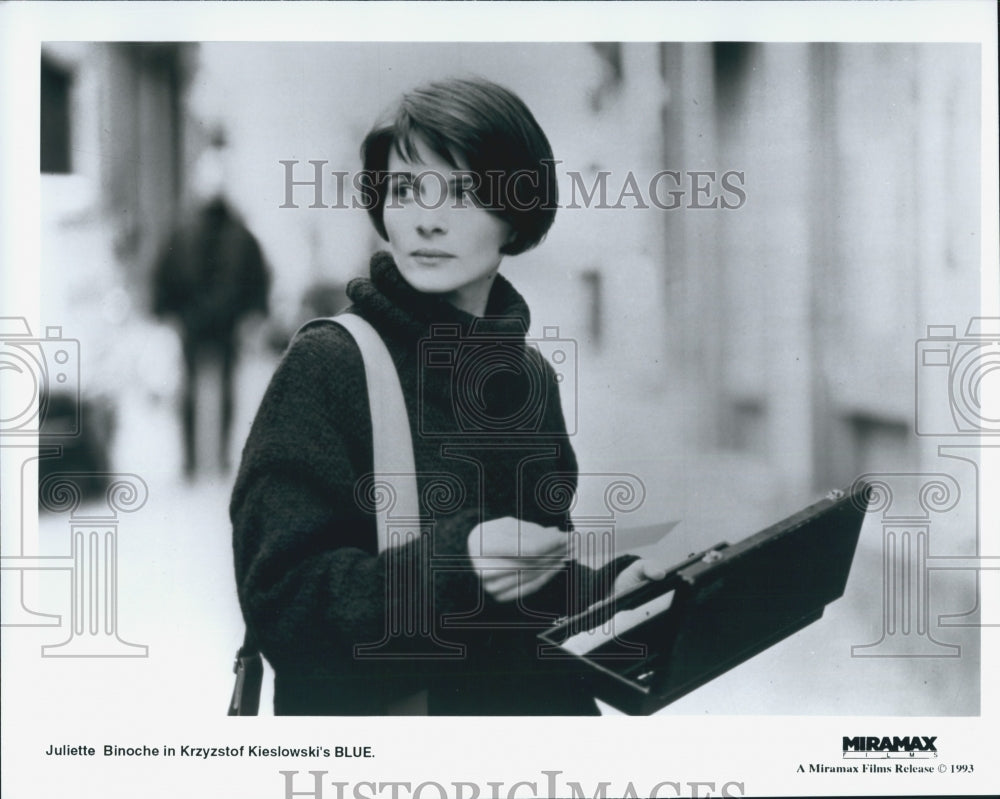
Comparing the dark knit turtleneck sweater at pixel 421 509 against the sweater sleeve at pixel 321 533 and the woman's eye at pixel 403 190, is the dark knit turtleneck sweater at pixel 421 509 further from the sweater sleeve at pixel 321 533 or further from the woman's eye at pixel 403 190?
the woman's eye at pixel 403 190

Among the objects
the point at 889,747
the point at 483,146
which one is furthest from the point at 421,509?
the point at 889,747

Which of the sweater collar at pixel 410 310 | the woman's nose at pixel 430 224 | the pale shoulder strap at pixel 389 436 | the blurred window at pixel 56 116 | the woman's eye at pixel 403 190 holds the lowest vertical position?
the pale shoulder strap at pixel 389 436

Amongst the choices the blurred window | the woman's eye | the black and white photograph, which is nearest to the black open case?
the black and white photograph

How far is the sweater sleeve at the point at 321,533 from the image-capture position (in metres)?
2.63

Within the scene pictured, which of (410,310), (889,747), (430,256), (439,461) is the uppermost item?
(430,256)

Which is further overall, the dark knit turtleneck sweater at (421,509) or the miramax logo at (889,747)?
the miramax logo at (889,747)

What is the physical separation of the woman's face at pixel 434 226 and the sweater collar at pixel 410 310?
27mm

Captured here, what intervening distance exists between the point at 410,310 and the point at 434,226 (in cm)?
24

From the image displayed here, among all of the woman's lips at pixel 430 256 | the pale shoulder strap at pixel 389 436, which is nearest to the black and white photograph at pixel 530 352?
the woman's lips at pixel 430 256

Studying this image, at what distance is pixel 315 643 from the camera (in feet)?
8.81

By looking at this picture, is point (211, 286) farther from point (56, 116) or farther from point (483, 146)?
point (483, 146)

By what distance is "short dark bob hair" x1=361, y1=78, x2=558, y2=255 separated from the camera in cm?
272

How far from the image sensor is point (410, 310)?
8.91 feet

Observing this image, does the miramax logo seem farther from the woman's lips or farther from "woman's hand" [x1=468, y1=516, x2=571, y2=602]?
the woman's lips
